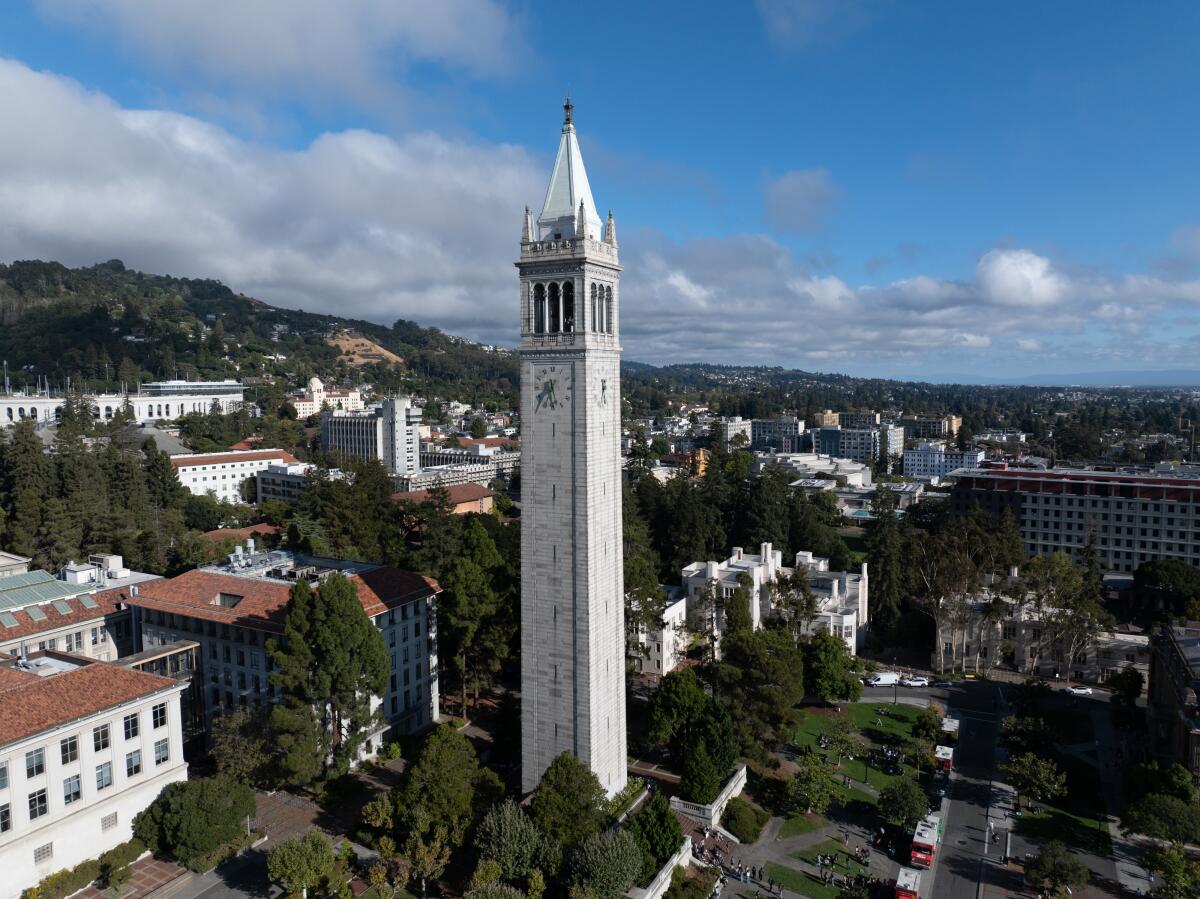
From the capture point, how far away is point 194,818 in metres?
38.1

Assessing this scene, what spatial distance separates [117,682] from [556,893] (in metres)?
23.8

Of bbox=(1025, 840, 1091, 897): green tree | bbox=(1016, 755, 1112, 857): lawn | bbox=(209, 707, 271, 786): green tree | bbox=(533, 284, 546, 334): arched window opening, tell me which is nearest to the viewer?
bbox=(1025, 840, 1091, 897): green tree

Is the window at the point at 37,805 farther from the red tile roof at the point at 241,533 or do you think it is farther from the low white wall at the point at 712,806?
the red tile roof at the point at 241,533

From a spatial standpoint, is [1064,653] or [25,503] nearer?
[1064,653]

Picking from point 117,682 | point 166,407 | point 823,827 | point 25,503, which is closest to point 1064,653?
point 823,827

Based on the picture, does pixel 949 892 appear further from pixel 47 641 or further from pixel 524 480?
pixel 47 641

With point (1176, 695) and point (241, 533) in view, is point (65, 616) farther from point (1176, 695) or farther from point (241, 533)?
point (1176, 695)

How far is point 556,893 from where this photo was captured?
37031 mm

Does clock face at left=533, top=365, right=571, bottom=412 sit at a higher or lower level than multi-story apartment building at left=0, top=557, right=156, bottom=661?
higher

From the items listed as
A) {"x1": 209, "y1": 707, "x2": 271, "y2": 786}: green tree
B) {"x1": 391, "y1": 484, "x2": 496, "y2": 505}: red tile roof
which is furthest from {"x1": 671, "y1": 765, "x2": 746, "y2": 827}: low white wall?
{"x1": 391, "y1": 484, "x2": 496, "y2": 505}: red tile roof

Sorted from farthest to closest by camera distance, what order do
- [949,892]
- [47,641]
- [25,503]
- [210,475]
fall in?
[210,475]
[25,503]
[47,641]
[949,892]

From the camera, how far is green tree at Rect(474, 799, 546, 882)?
3619 cm

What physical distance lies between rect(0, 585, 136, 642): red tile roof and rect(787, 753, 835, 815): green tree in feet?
145

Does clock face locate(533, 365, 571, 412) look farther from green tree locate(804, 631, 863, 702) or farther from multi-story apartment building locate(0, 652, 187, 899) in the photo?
green tree locate(804, 631, 863, 702)
